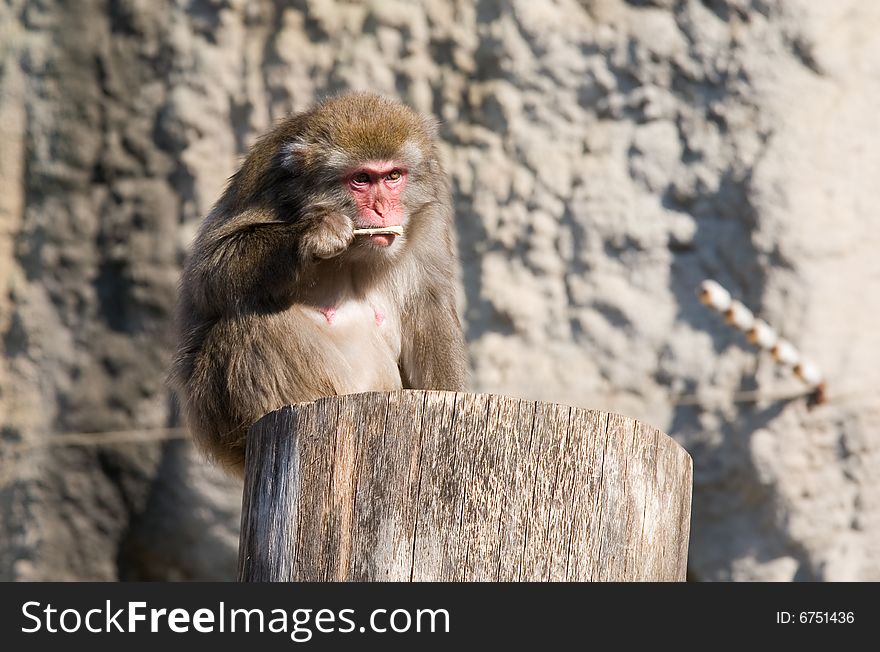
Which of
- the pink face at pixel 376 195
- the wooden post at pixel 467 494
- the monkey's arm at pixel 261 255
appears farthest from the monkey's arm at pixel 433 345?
the wooden post at pixel 467 494

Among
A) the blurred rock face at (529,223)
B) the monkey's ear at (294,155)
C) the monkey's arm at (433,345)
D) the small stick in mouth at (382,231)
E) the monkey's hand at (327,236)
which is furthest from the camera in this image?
the blurred rock face at (529,223)

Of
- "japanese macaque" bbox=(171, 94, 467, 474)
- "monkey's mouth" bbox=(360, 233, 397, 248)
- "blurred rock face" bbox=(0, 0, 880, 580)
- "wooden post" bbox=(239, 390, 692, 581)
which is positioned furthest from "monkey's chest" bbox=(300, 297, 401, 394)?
"blurred rock face" bbox=(0, 0, 880, 580)

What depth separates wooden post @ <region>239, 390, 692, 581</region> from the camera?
9.81ft

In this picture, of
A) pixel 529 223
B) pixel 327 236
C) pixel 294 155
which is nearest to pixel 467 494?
pixel 327 236

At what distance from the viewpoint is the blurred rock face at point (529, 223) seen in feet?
21.0

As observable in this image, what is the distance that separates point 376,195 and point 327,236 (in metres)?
0.35

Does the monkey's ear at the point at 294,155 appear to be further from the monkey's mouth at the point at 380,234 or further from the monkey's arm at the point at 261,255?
the monkey's mouth at the point at 380,234

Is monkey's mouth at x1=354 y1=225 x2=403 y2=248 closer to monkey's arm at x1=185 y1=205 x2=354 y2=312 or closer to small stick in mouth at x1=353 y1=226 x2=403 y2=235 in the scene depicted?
small stick in mouth at x1=353 y1=226 x2=403 y2=235

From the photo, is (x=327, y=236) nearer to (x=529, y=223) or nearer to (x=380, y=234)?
(x=380, y=234)

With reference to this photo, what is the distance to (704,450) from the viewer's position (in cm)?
654

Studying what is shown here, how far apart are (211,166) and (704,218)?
257cm
